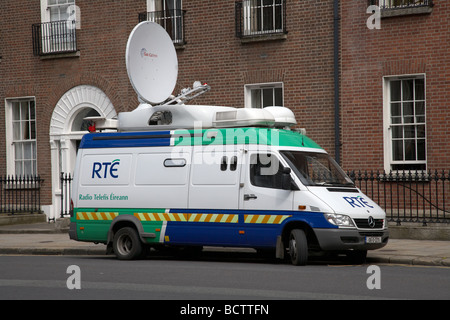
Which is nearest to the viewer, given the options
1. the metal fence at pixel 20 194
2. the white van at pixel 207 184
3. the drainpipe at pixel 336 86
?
the white van at pixel 207 184

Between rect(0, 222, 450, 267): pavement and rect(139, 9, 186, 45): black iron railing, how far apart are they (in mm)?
5899

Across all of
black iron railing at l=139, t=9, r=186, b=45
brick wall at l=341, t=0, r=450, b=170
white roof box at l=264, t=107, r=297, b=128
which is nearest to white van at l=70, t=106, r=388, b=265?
white roof box at l=264, t=107, r=297, b=128

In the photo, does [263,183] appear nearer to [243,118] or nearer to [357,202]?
[243,118]

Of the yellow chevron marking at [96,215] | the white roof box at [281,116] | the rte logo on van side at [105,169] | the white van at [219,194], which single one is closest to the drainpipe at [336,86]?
the white roof box at [281,116]

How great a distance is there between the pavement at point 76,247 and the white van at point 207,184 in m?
0.60

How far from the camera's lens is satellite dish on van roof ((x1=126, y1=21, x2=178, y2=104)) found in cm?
1598

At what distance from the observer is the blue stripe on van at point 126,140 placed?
50.2 feet

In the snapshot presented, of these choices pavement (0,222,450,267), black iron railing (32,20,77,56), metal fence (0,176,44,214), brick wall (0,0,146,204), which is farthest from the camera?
metal fence (0,176,44,214)

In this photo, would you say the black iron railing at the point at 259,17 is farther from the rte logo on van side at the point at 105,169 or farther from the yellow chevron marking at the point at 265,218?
the yellow chevron marking at the point at 265,218

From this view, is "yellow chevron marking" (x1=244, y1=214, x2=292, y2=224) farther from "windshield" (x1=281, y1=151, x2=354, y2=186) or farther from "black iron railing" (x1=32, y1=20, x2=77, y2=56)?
"black iron railing" (x1=32, y1=20, x2=77, y2=56)

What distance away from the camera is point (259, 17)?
21250 mm

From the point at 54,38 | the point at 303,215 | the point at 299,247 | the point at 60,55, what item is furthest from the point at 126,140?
the point at 54,38

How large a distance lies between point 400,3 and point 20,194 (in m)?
12.4

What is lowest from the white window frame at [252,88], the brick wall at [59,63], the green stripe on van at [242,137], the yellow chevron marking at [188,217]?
the yellow chevron marking at [188,217]
